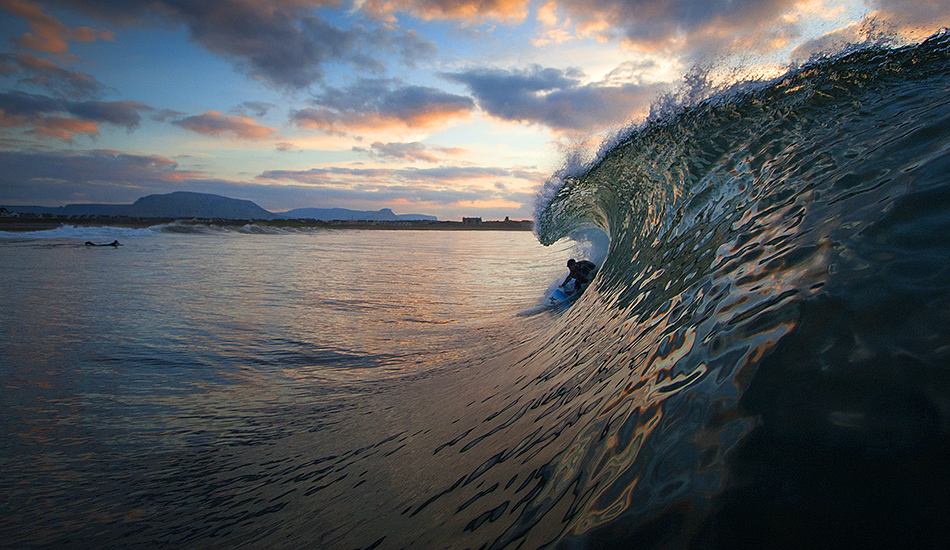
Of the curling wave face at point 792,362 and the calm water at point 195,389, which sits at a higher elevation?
the curling wave face at point 792,362

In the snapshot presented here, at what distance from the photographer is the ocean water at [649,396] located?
0.96m

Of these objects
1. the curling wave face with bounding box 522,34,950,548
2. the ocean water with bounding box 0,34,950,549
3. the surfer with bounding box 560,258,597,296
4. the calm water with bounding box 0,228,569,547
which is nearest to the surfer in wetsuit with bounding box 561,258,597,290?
the surfer with bounding box 560,258,597,296

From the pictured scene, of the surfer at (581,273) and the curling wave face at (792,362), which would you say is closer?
the curling wave face at (792,362)

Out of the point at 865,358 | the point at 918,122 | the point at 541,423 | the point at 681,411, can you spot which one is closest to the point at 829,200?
the point at 918,122

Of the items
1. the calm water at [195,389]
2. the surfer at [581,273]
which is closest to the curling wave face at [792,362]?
the calm water at [195,389]

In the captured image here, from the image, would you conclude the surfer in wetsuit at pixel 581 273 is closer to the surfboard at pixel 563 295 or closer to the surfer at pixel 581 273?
the surfer at pixel 581 273

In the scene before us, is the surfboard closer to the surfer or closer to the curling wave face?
the surfer

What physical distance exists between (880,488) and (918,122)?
224 centimetres

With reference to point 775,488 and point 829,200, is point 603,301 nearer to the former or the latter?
point 829,200

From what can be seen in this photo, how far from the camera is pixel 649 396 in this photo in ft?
5.07

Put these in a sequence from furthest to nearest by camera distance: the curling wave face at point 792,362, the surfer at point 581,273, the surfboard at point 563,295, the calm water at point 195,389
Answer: the surfer at point 581,273
the surfboard at point 563,295
the calm water at point 195,389
the curling wave face at point 792,362

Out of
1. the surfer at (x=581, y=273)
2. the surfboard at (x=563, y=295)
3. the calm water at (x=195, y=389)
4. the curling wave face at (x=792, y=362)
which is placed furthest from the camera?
the surfer at (x=581, y=273)

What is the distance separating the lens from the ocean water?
37.9 inches

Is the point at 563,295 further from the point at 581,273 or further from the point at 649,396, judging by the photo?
the point at 649,396
